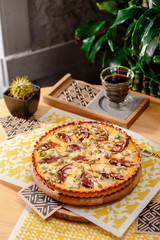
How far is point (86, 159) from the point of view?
1.58 metres

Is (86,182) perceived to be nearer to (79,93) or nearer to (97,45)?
(79,93)

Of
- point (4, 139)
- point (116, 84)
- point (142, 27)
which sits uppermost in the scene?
point (142, 27)

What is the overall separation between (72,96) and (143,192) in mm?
848

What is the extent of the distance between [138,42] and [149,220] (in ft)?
3.28

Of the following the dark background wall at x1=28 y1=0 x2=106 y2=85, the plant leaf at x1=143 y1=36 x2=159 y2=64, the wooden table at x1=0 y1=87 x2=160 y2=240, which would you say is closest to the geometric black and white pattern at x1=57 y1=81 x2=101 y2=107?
the wooden table at x1=0 y1=87 x2=160 y2=240

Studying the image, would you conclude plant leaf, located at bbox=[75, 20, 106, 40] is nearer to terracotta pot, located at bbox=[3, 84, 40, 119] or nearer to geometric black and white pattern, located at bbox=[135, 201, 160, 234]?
terracotta pot, located at bbox=[3, 84, 40, 119]

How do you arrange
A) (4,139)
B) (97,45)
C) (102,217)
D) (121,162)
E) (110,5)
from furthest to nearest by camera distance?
(97,45)
(110,5)
(4,139)
(121,162)
(102,217)

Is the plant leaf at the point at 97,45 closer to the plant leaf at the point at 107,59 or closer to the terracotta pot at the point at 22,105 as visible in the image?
the plant leaf at the point at 107,59

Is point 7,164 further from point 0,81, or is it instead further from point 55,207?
point 0,81

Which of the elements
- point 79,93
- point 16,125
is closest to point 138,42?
point 79,93

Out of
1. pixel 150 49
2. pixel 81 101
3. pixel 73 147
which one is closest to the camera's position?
pixel 73 147

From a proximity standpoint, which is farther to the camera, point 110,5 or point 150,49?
point 110,5

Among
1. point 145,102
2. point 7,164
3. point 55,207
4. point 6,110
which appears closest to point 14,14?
point 6,110

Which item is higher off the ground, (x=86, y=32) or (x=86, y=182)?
(x=86, y=32)
